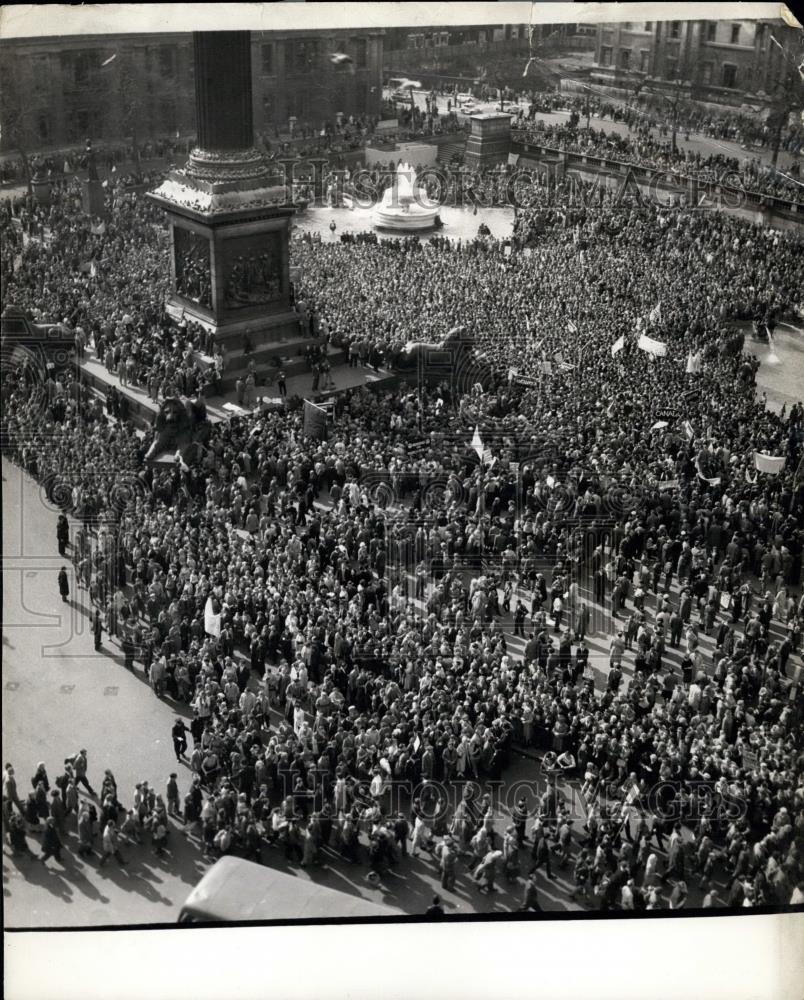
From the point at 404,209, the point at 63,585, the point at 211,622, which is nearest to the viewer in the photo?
the point at 211,622

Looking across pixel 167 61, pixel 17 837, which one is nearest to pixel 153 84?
pixel 167 61

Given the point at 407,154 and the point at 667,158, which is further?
the point at 407,154

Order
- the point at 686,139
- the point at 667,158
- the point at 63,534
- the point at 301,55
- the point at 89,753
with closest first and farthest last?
1. the point at 89,753
2. the point at 63,534
3. the point at 667,158
4. the point at 686,139
5. the point at 301,55

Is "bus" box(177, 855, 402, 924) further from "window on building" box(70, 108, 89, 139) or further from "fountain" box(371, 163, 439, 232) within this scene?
"window on building" box(70, 108, 89, 139)

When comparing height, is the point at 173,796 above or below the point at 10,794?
below

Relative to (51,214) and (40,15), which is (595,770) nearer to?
(40,15)

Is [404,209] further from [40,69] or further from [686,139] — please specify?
Answer: [40,69]
